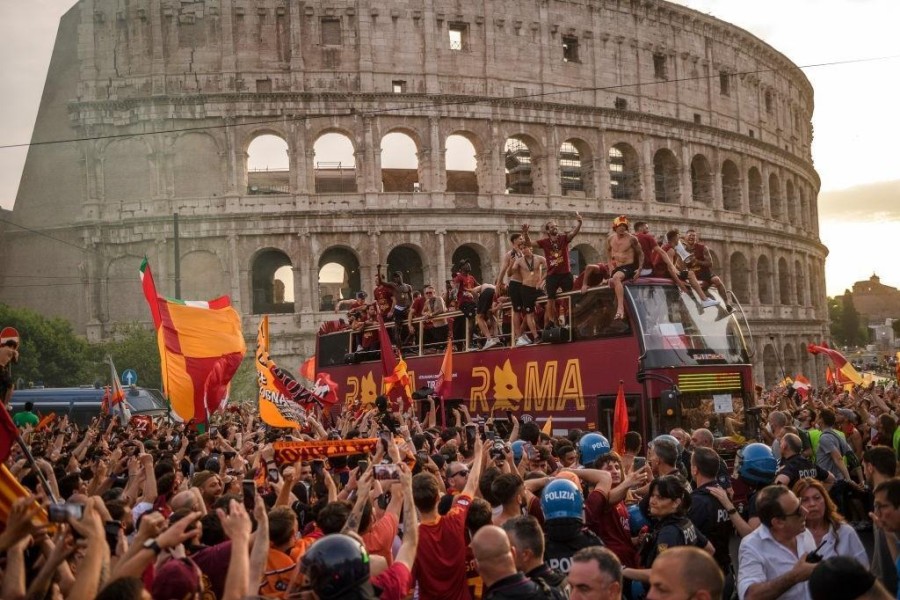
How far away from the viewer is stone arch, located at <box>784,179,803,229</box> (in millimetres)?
54438

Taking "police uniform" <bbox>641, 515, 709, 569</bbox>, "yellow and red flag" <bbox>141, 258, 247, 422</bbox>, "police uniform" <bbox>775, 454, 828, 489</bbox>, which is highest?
"yellow and red flag" <bbox>141, 258, 247, 422</bbox>

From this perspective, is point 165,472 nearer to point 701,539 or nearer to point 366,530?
point 366,530

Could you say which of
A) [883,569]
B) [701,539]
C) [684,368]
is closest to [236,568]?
[701,539]

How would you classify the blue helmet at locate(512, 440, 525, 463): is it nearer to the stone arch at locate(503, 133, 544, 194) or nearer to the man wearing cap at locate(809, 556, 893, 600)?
the man wearing cap at locate(809, 556, 893, 600)

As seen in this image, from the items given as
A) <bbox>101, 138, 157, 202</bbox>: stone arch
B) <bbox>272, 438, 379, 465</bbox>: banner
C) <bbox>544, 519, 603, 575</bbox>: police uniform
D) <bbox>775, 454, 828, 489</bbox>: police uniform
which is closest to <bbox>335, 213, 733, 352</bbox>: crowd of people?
<bbox>775, 454, 828, 489</bbox>: police uniform

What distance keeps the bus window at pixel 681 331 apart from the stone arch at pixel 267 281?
94.9 ft

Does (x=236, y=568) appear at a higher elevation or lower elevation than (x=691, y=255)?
lower

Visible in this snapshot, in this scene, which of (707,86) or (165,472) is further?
(707,86)

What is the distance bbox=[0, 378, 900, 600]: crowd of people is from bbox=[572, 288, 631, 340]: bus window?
226 inches

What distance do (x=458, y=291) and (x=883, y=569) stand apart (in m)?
14.0

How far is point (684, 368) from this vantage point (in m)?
14.1

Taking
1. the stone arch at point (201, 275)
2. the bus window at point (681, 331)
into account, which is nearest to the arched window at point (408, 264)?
the stone arch at point (201, 275)

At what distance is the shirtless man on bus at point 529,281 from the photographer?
1625 cm

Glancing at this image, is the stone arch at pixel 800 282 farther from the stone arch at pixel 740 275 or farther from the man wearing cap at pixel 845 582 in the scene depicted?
the man wearing cap at pixel 845 582
